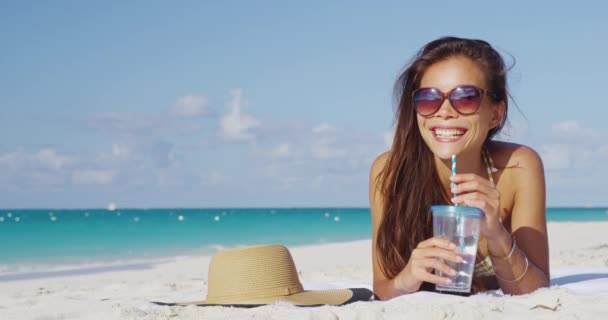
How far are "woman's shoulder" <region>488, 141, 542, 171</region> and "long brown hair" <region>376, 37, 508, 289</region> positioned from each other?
0.09 meters

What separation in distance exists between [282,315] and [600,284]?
2.14m

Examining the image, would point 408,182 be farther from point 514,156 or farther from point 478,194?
point 478,194

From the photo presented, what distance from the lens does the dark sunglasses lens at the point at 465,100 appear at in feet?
11.5

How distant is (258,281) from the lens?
400 centimetres

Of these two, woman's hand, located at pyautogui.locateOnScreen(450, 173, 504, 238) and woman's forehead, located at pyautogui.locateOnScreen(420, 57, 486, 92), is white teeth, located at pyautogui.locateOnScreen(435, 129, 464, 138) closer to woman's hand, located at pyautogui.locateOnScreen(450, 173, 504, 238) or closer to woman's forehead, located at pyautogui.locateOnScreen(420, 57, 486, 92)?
woman's forehead, located at pyautogui.locateOnScreen(420, 57, 486, 92)

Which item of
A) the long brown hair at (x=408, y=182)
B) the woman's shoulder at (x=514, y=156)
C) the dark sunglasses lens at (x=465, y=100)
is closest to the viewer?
the dark sunglasses lens at (x=465, y=100)

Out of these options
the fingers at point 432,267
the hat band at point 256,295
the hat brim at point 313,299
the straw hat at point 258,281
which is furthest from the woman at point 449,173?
the hat band at point 256,295

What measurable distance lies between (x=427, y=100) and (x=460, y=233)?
0.75 meters

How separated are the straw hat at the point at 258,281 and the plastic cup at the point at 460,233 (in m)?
0.82

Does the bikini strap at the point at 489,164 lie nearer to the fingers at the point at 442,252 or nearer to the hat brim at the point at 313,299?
the fingers at the point at 442,252

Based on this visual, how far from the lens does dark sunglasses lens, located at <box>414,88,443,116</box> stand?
3535 millimetres

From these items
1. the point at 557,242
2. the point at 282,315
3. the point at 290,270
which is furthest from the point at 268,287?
the point at 557,242

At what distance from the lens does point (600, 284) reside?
436 centimetres

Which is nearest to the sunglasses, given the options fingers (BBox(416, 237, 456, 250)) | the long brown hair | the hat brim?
the long brown hair
